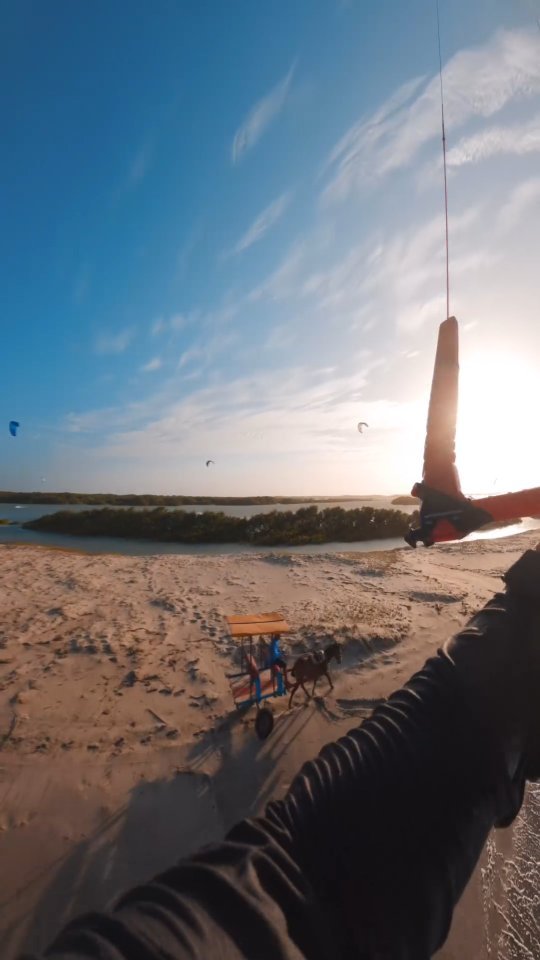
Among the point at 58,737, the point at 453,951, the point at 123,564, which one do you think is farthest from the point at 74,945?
the point at 123,564

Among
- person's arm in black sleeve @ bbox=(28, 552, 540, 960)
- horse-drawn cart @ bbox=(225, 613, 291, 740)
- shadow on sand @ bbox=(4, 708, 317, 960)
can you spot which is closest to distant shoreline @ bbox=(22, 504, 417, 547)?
horse-drawn cart @ bbox=(225, 613, 291, 740)

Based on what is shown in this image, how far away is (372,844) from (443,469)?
314 centimetres

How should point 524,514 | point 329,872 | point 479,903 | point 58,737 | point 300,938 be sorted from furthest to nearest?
point 58,737, point 524,514, point 479,903, point 329,872, point 300,938

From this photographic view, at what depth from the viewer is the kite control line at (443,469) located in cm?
355

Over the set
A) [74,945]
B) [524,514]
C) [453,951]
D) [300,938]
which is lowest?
[453,951]

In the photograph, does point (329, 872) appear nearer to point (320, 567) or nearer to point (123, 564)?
point (320, 567)

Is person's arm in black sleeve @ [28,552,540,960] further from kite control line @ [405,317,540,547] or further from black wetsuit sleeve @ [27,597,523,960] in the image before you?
kite control line @ [405,317,540,547]

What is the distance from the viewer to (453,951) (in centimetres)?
263

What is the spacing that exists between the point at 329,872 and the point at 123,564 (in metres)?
15.4

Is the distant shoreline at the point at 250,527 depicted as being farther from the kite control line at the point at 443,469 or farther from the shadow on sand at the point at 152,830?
the kite control line at the point at 443,469

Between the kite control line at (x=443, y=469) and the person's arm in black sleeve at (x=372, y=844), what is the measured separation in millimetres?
1956

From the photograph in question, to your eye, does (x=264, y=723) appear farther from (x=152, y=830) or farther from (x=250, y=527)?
(x=250, y=527)

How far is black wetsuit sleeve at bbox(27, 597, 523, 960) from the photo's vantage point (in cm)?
84

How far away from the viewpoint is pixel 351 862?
1105mm
